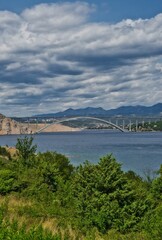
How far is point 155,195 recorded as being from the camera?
2234cm

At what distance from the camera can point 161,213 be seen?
1370 centimetres

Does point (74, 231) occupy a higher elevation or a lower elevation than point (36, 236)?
lower

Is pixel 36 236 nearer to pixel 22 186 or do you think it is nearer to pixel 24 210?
pixel 24 210

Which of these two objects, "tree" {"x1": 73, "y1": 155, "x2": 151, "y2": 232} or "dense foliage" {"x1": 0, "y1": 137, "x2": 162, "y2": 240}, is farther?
"tree" {"x1": 73, "y1": 155, "x2": 151, "y2": 232}

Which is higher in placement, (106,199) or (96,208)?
(106,199)

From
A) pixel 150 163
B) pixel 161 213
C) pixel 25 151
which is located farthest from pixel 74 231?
pixel 150 163

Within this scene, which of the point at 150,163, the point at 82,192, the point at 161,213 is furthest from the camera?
the point at 150,163

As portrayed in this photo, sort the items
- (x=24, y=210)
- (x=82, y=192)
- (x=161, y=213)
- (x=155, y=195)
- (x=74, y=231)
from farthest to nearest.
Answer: (x=155, y=195), (x=82, y=192), (x=24, y=210), (x=74, y=231), (x=161, y=213)

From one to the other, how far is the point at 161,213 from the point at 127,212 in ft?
11.3

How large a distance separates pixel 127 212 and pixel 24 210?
3969mm

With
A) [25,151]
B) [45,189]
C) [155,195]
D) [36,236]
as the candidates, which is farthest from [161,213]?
[25,151]

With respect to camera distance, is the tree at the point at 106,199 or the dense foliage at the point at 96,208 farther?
the tree at the point at 106,199

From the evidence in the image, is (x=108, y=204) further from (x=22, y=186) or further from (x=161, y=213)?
(x=22, y=186)

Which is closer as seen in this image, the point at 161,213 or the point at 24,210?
Result: the point at 161,213
